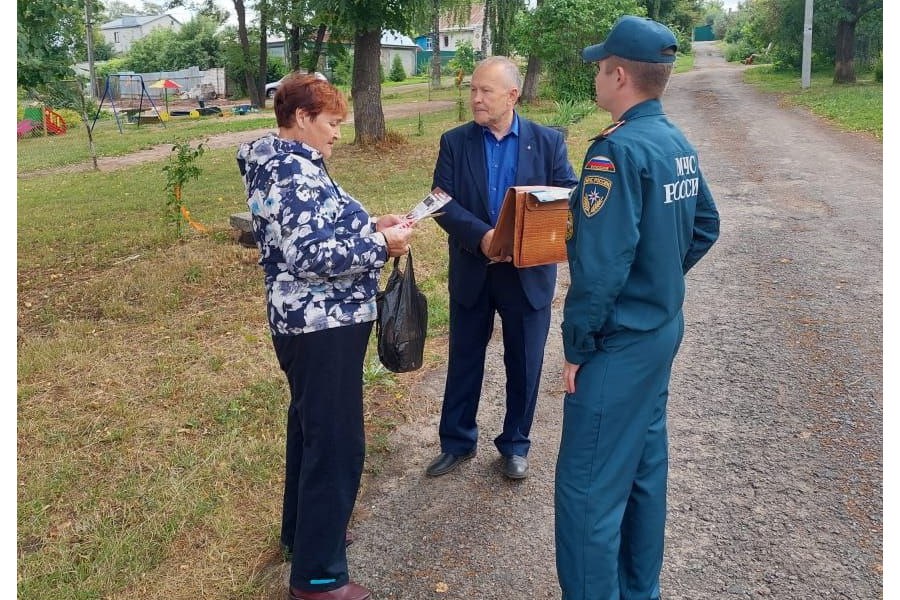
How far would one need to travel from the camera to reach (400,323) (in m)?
3.26

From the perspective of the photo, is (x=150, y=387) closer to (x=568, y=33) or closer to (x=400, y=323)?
(x=400, y=323)

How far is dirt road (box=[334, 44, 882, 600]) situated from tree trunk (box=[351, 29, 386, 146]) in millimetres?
8515

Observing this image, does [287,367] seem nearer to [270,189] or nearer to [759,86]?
[270,189]

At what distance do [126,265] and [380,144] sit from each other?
8177 mm

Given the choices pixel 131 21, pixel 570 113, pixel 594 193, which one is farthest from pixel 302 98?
pixel 131 21

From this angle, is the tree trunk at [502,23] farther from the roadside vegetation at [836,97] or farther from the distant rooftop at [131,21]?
the distant rooftop at [131,21]

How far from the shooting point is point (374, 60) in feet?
48.3

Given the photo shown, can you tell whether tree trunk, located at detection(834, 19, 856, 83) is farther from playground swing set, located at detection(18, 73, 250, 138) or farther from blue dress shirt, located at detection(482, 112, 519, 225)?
blue dress shirt, located at detection(482, 112, 519, 225)

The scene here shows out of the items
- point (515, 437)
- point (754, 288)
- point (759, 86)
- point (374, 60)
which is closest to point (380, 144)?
point (374, 60)

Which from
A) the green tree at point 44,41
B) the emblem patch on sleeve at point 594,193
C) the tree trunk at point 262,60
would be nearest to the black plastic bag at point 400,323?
the emblem patch on sleeve at point 594,193

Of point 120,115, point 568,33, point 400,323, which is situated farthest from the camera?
point 120,115

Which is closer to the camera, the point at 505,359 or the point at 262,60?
the point at 505,359

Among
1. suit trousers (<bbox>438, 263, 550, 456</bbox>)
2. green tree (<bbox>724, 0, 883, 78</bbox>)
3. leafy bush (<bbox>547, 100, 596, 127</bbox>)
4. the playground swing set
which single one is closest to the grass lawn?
suit trousers (<bbox>438, 263, 550, 456</bbox>)

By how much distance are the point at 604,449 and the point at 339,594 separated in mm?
1251
